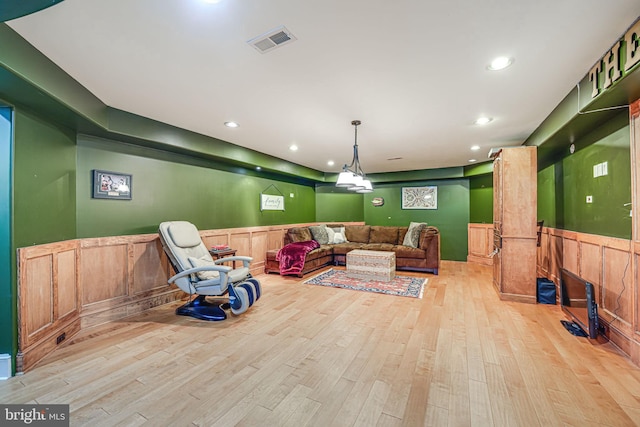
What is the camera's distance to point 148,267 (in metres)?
3.72

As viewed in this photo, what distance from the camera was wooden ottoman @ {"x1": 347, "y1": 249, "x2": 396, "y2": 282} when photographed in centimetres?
501

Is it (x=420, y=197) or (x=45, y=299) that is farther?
(x=420, y=197)

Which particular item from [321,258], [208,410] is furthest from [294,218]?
[208,410]

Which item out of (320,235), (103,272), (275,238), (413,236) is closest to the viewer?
(103,272)

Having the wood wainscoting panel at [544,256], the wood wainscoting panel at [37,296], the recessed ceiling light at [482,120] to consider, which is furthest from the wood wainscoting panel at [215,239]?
the wood wainscoting panel at [544,256]

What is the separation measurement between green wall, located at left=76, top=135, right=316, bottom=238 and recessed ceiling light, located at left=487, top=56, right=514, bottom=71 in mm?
4165

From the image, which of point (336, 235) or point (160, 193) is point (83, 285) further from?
point (336, 235)

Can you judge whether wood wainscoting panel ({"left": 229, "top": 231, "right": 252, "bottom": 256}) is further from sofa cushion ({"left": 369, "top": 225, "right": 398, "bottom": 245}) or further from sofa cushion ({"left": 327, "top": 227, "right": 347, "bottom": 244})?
sofa cushion ({"left": 369, "top": 225, "right": 398, "bottom": 245})

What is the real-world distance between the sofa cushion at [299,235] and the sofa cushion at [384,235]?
5.52ft

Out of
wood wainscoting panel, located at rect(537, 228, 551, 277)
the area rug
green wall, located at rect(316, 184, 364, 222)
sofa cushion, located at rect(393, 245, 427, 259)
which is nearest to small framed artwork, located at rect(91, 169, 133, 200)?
the area rug

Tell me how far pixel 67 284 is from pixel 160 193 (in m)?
1.55

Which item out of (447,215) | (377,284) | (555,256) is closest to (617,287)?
(555,256)

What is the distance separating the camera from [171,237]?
340cm

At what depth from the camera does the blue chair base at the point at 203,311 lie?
128 inches
